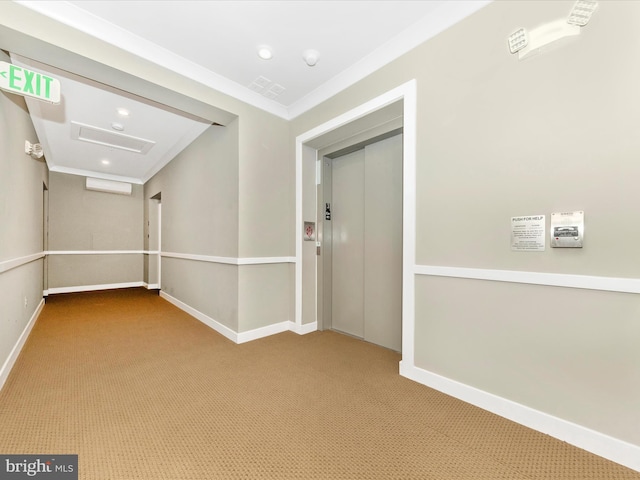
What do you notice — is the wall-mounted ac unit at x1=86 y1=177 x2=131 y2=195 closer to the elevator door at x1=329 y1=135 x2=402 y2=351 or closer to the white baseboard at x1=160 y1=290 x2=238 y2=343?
the white baseboard at x1=160 y1=290 x2=238 y2=343

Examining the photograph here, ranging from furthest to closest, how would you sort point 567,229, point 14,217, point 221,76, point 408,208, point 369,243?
point 369,243 → point 221,76 → point 14,217 → point 408,208 → point 567,229

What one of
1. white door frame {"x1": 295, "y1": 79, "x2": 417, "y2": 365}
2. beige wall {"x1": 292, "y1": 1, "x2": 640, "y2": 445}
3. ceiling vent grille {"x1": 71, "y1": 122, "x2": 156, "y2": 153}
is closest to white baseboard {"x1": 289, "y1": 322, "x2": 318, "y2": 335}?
white door frame {"x1": 295, "y1": 79, "x2": 417, "y2": 365}

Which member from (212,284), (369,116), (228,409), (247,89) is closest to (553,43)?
(369,116)

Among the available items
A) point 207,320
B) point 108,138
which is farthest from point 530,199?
point 108,138

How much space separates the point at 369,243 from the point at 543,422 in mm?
2035

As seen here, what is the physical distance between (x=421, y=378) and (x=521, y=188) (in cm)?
162

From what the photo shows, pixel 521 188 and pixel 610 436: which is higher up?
pixel 521 188

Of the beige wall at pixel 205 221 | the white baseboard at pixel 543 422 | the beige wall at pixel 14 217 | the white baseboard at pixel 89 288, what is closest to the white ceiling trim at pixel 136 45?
the beige wall at pixel 205 221

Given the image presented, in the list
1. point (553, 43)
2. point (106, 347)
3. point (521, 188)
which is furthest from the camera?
point (106, 347)

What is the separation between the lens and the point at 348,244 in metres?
3.46

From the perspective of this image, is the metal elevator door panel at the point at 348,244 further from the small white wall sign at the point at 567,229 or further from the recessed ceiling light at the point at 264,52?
the small white wall sign at the point at 567,229

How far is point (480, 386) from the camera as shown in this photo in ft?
6.29

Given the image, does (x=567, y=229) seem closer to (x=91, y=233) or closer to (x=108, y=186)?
(x=108, y=186)

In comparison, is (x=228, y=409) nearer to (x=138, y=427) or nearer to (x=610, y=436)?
(x=138, y=427)
